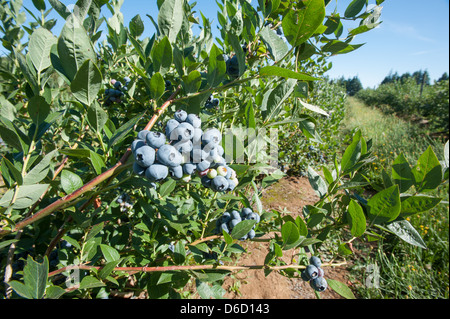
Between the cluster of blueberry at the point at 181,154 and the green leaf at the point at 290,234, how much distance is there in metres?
0.25

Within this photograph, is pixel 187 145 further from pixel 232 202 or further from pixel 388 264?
pixel 388 264

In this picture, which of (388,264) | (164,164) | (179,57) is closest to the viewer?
(164,164)

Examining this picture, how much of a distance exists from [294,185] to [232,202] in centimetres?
424

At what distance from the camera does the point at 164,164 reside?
1.79 ft

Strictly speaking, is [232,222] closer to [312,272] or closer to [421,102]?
[312,272]

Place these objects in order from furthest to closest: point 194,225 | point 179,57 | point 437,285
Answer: point 437,285 → point 194,225 → point 179,57

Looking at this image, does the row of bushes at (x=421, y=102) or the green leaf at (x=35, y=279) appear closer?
the green leaf at (x=35, y=279)

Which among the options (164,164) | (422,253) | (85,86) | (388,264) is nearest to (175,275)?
(164,164)

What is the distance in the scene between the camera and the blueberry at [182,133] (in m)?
0.57

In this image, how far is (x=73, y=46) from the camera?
53 cm

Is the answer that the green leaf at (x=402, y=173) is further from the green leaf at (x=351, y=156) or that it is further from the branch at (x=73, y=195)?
the branch at (x=73, y=195)

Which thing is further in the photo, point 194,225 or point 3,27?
point 3,27

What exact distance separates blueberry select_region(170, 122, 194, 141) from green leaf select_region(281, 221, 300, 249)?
1.40 ft

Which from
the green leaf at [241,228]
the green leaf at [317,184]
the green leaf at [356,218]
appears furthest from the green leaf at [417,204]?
the green leaf at [241,228]
